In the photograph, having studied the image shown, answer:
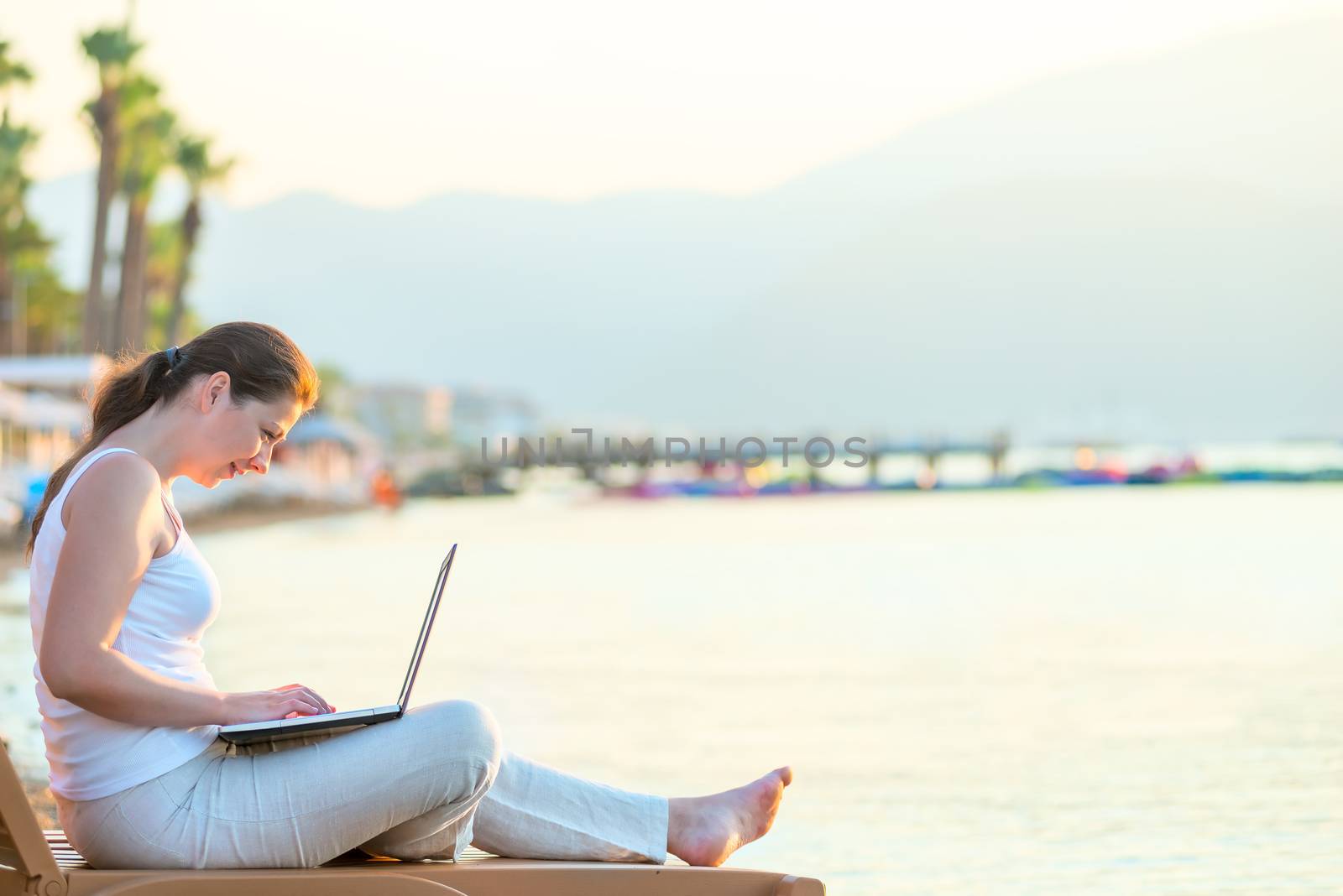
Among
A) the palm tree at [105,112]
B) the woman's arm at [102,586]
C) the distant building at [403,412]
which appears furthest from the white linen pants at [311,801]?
the distant building at [403,412]

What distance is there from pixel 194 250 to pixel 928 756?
126ft

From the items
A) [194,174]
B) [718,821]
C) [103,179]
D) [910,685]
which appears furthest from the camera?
[194,174]

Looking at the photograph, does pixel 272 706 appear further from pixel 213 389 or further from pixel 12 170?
pixel 12 170

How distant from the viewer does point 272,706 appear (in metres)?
2.63

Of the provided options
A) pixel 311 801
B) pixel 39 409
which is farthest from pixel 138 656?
pixel 39 409

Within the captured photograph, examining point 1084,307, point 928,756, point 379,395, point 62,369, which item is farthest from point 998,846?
point 1084,307

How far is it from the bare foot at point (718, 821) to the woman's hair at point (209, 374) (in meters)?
1.01

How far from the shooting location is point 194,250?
4266cm

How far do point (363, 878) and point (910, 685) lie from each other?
753 cm

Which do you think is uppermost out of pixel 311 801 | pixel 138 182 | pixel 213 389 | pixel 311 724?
pixel 138 182

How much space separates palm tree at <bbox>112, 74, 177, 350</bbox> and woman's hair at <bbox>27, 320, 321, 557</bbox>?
34.2 meters

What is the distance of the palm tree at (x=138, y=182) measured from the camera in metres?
36.2

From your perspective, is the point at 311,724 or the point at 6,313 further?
the point at 6,313

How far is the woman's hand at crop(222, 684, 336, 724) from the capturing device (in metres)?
2.56
